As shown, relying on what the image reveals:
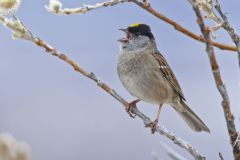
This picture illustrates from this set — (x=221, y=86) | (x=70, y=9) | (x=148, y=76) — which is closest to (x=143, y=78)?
(x=148, y=76)

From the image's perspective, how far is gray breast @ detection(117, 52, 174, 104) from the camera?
163 inches

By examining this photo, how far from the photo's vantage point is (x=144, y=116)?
7.90ft

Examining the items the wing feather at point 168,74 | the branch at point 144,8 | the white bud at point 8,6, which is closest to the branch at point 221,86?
the branch at point 144,8

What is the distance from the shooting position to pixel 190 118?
14.4 ft

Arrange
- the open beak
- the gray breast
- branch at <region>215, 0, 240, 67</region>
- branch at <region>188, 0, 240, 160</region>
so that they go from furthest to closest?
the open beak, the gray breast, branch at <region>215, 0, 240, 67</region>, branch at <region>188, 0, 240, 160</region>

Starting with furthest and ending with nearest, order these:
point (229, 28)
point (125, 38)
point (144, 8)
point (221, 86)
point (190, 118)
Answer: point (125, 38) < point (190, 118) < point (229, 28) < point (144, 8) < point (221, 86)

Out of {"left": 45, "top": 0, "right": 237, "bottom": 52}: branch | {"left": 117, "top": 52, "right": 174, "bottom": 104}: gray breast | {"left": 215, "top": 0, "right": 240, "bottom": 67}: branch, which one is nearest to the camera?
{"left": 45, "top": 0, "right": 237, "bottom": 52}: branch

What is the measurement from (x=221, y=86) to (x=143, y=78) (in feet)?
10.0

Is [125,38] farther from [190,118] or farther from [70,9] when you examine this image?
[70,9]

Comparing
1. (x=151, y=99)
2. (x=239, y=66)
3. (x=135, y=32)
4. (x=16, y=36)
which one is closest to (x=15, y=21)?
(x=16, y=36)

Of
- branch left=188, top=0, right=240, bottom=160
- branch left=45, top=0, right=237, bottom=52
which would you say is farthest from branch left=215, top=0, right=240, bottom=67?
branch left=188, top=0, right=240, bottom=160

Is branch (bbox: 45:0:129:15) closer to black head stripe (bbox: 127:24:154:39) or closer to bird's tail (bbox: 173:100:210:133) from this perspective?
bird's tail (bbox: 173:100:210:133)

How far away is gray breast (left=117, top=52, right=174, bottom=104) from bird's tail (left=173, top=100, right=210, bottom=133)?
0.19 meters

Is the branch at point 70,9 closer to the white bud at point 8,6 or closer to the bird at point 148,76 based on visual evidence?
the white bud at point 8,6
